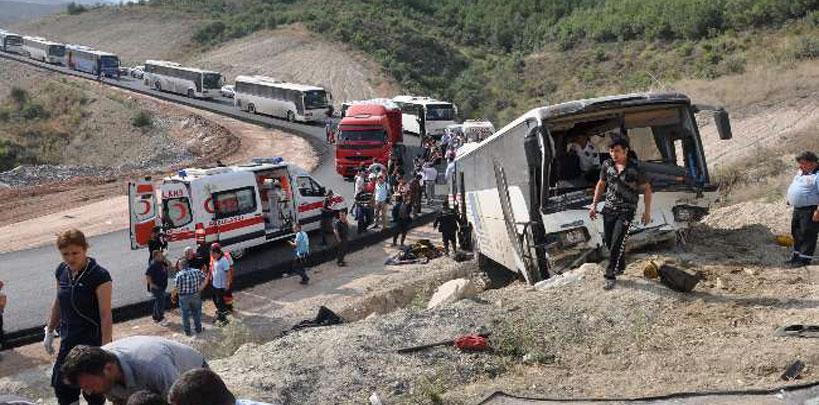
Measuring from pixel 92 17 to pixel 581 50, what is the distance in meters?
78.0

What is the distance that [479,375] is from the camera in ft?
27.2

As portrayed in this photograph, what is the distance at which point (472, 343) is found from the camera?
8.74 metres

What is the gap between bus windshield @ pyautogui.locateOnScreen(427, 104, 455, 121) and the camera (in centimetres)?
4162

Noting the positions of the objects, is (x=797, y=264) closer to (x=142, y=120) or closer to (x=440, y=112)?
(x=440, y=112)

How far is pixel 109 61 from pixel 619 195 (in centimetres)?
6636

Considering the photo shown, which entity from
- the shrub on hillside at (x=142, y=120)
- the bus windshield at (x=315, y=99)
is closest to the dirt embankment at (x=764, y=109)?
the bus windshield at (x=315, y=99)

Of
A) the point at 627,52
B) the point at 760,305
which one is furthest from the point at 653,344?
the point at 627,52

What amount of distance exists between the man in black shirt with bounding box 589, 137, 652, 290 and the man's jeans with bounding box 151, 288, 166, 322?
881 cm

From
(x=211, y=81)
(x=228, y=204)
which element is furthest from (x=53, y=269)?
(x=211, y=81)

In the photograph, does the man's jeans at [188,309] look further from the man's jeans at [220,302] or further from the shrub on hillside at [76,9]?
the shrub on hillside at [76,9]

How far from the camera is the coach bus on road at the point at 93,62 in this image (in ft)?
221

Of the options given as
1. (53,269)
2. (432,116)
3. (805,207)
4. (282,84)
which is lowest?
(53,269)

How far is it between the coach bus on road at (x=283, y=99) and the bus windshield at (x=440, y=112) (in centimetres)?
900

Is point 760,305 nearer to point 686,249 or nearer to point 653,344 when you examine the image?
point 653,344
